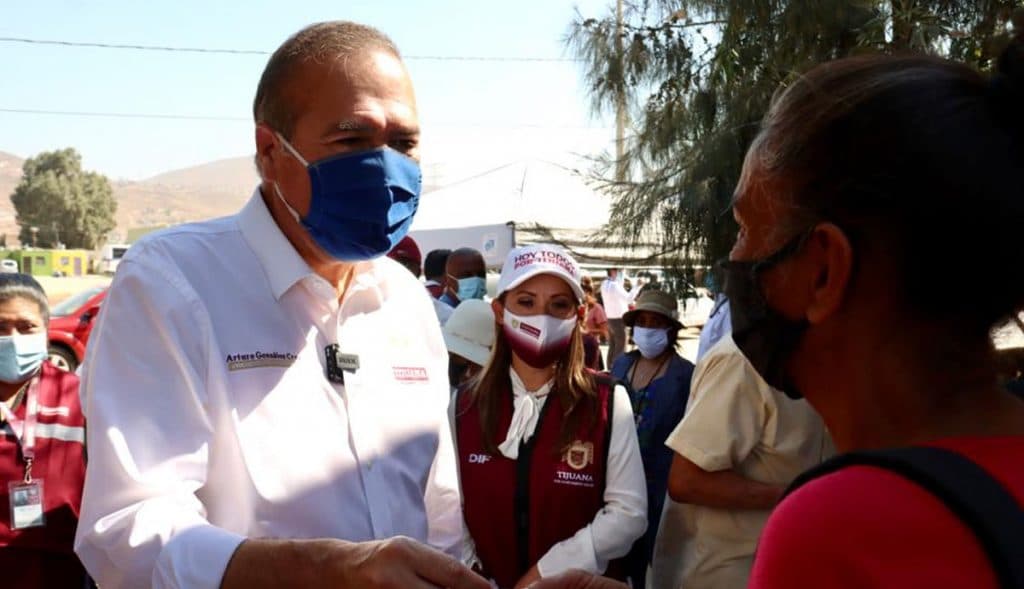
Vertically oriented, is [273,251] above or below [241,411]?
above

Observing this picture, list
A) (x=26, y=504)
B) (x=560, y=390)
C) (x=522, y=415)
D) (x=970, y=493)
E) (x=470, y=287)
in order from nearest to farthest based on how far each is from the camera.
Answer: (x=970, y=493)
(x=26, y=504)
(x=522, y=415)
(x=560, y=390)
(x=470, y=287)

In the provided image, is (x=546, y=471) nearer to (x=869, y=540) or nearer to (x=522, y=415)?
(x=522, y=415)

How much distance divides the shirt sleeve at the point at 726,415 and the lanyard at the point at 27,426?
230cm

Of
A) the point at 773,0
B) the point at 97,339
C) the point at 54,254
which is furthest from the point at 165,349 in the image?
the point at 54,254

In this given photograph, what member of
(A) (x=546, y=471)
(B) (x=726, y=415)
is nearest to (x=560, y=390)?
(A) (x=546, y=471)

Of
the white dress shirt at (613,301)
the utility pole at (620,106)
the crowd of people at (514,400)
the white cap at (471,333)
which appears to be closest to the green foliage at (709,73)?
the utility pole at (620,106)

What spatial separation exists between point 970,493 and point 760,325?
478mm

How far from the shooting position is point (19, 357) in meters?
3.61

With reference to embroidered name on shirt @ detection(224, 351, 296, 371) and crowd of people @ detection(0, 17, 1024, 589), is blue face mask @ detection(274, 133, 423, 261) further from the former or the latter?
embroidered name on shirt @ detection(224, 351, 296, 371)

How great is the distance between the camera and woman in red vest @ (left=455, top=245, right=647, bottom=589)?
10.7 ft

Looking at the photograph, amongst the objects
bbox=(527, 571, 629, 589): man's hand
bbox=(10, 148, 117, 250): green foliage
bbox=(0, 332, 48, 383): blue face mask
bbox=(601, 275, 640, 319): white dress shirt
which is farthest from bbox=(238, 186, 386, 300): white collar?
bbox=(10, 148, 117, 250): green foliage

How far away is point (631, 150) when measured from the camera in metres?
6.80

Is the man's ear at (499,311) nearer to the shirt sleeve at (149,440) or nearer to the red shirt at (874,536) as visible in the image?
the shirt sleeve at (149,440)

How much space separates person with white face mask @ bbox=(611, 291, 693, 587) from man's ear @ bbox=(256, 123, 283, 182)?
2.48 metres
